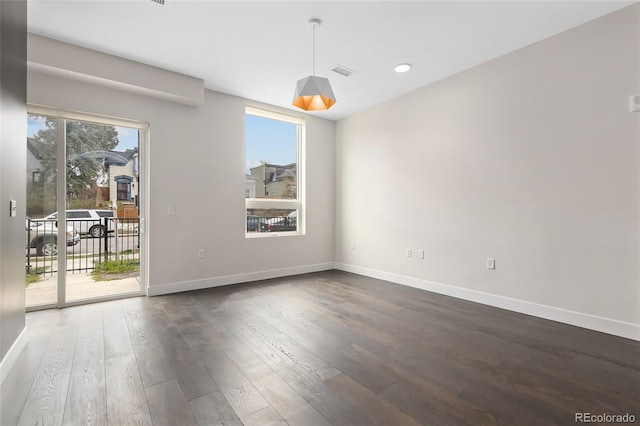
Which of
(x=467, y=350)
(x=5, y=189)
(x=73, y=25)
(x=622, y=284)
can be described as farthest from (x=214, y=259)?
(x=622, y=284)

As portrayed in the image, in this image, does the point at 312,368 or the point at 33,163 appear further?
the point at 33,163

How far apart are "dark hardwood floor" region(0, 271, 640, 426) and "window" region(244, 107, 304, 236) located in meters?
1.99

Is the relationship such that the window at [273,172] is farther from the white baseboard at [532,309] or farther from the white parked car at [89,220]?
the white baseboard at [532,309]

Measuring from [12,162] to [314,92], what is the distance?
95.0 inches

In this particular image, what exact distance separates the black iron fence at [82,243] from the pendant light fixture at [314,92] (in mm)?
2861

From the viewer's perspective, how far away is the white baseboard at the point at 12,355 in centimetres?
197

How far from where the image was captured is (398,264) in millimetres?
4715

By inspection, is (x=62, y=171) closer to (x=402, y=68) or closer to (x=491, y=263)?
(x=402, y=68)

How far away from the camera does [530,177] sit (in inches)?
130

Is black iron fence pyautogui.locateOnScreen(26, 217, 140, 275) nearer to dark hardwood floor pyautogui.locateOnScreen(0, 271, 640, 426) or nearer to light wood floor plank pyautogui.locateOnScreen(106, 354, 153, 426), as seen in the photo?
dark hardwood floor pyautogui.locateOnScreen(0, 271, 640, 426)

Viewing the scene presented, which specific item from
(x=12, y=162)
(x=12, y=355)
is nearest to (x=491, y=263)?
(x=12, y=355)

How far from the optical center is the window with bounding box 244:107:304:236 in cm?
502

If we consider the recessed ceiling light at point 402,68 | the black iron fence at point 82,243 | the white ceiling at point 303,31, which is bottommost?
the black iron fence at point 82,243

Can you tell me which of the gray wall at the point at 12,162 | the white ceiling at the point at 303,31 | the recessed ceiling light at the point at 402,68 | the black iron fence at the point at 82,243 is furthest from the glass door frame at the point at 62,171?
the recessed ceiling light at the point at 402,68
